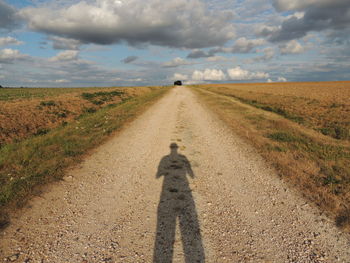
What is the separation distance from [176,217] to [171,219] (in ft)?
0.42

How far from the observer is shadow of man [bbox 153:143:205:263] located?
3.51m

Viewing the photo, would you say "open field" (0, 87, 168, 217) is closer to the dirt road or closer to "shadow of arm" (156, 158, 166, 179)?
the dirt road

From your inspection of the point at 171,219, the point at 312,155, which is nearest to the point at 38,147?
the point at 171,219

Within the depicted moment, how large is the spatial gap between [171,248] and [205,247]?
23.9 inches

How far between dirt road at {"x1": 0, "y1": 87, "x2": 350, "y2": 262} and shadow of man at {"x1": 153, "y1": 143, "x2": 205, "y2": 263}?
19 millimetres

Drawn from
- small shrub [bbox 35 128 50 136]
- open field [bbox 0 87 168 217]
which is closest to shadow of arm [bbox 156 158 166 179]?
open field [bbox 0 87 168 217]

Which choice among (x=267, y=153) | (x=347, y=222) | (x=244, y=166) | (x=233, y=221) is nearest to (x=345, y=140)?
(x=267, y=153)

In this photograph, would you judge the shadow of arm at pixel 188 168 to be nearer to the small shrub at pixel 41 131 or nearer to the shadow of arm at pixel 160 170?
the shadow of arm at pixel 160 170

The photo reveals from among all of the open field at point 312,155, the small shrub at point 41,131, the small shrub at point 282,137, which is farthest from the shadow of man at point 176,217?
the small shrub at point 41,131

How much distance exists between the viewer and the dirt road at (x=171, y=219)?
3512 millimetres

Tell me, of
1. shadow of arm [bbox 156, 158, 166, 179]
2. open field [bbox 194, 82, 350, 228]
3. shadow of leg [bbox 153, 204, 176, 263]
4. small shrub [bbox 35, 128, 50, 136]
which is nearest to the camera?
shadow of leg [bbox 153, 204, 176, 263]

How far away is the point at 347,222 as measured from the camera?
416cm

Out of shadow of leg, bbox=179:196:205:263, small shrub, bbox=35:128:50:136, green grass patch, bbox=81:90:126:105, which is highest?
green grass patch, bbox=81:90:126:105

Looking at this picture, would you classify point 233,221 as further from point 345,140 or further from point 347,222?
point 345,140
